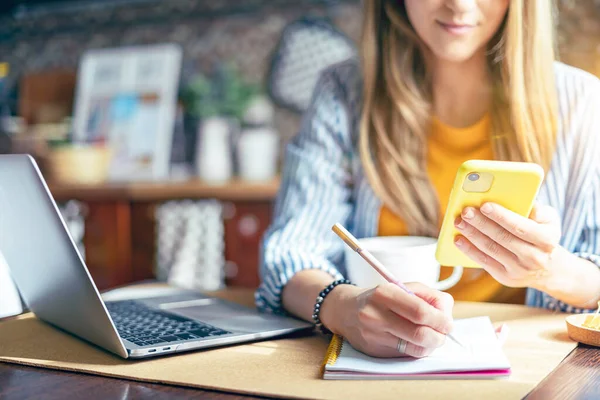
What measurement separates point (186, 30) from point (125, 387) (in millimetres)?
2213

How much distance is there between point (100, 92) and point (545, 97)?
2008 mm

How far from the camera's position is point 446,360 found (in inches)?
25.4

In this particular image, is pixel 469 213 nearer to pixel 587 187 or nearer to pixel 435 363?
pixel 435 363

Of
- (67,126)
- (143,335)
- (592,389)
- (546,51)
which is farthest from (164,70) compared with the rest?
(592,389)

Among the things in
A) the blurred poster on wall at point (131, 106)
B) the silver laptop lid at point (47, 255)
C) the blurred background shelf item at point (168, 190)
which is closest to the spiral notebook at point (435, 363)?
the silver laptop lid at point (47, 255)

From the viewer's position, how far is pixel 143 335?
0.75 m

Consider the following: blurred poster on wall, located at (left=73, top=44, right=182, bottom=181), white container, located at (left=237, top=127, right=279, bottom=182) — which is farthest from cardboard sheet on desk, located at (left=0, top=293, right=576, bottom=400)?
blurred poster on wall, located at (left=73, top=44, right=182, bottom=181)

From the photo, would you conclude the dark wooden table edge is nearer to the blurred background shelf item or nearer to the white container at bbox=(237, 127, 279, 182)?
the blurred background shelf item

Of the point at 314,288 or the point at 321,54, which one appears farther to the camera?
the point at 321,54

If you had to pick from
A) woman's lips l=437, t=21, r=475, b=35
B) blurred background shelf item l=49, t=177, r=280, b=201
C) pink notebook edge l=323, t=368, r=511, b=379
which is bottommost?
blurred background shelf item l=49, t=177, r=280, b=201

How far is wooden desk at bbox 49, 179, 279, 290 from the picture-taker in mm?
2168

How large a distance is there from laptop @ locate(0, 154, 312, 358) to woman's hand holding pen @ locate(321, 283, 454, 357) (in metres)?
0.12

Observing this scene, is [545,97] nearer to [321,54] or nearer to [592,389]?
[592,389]

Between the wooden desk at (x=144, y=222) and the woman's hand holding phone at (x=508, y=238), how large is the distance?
135 centimetres
